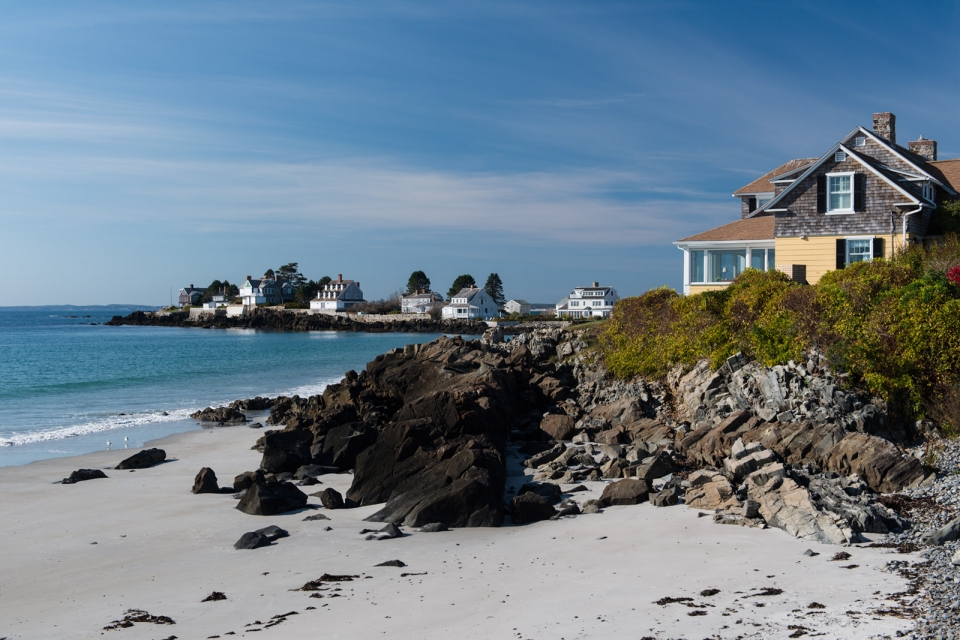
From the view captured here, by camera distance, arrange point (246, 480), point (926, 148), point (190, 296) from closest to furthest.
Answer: point (246, 480) → point (926, 148) → point (190, 296)

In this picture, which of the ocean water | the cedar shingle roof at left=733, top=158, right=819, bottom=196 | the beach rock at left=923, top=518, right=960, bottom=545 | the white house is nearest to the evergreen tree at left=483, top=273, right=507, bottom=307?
the white house

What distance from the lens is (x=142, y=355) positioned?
213ft

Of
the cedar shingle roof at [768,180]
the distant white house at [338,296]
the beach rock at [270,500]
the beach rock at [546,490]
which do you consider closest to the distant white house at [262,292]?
the distant white house at [338,296]

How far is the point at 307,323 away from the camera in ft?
397

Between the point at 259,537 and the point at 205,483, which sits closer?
the point at 259,537

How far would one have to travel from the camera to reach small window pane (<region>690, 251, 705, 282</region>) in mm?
29953

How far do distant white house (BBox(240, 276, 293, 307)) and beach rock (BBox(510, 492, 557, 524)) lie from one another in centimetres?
13502

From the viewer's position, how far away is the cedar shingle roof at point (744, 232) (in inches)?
1150

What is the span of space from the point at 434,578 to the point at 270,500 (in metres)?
5.31

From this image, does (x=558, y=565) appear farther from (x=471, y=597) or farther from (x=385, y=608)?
(x=385, y=608)

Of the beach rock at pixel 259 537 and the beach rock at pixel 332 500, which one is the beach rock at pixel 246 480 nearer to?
the beach rock at pixel 332 500

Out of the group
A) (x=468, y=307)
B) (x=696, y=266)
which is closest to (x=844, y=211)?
(x=696, y=266)

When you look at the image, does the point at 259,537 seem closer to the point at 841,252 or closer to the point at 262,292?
the point at 841,252

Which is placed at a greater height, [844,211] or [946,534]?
[844,211]
